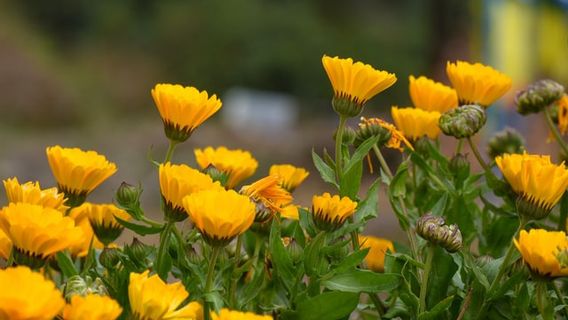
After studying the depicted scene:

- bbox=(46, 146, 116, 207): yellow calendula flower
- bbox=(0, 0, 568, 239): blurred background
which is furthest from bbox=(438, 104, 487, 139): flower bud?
bbox=(0, 0, 568, 239): blurred background

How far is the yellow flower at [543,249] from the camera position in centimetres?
63

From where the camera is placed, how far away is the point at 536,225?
0.81 metres

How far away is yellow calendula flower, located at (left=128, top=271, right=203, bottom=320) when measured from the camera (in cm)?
Answer: 55

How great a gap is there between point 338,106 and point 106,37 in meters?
9.29

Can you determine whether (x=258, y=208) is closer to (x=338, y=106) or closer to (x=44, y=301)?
(x=338, y=106)

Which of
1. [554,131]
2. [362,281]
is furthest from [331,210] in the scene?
[554,131]

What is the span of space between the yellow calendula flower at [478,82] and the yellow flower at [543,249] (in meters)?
0.25

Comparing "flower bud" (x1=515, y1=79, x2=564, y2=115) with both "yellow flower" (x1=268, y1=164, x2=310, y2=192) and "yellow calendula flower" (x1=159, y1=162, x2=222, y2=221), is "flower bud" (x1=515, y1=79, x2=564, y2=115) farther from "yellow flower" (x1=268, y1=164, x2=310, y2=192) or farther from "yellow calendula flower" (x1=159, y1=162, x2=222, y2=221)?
"yellow calendula flower" (x1=159, y1=162, x2=222, y2=221)

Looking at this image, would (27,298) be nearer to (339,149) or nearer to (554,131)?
(339,149)

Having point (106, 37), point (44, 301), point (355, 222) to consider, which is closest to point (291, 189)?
point (355, 222)

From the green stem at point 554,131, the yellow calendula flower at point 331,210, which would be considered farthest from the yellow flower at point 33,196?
the green stem at point 554,131

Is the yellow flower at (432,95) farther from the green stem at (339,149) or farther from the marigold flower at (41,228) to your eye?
the marigold flower at (41,228)

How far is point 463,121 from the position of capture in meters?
0.79

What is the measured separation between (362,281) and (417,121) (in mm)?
221
